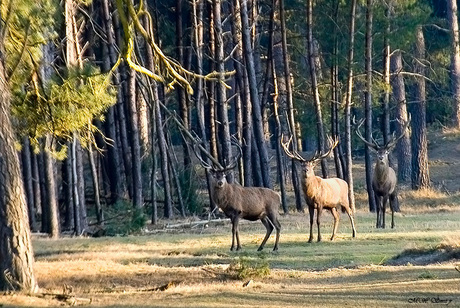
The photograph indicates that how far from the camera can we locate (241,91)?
39.3m

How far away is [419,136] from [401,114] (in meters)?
3.74

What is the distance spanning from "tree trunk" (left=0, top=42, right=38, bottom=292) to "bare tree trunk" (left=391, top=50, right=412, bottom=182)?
26.8 m

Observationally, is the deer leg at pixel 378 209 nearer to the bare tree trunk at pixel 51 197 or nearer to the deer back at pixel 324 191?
the deer back at pixel 324 191

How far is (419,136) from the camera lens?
4681cm

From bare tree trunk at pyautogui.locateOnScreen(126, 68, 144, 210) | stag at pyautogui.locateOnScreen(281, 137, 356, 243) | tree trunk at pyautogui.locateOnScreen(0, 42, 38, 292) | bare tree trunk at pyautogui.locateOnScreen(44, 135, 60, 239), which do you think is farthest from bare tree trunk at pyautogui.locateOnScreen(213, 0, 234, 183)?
tree trunk at pyautogui.locateOnScreen(0, 42, 38, 292)

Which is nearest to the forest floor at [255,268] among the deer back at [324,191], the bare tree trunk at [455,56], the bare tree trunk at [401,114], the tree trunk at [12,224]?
the tree trunk at [12,224]

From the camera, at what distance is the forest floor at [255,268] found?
534 inches

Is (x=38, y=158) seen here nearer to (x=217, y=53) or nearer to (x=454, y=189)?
(x=217, y=53)

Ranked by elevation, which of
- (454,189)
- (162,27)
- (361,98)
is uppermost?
(162,27)

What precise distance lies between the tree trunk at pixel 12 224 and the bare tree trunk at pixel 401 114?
26809mm

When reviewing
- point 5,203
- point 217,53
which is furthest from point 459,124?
point 5,203

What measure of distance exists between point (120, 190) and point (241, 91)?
21.8 feet

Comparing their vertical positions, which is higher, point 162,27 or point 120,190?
point 162,27

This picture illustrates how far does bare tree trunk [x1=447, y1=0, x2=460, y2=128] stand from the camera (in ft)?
145
